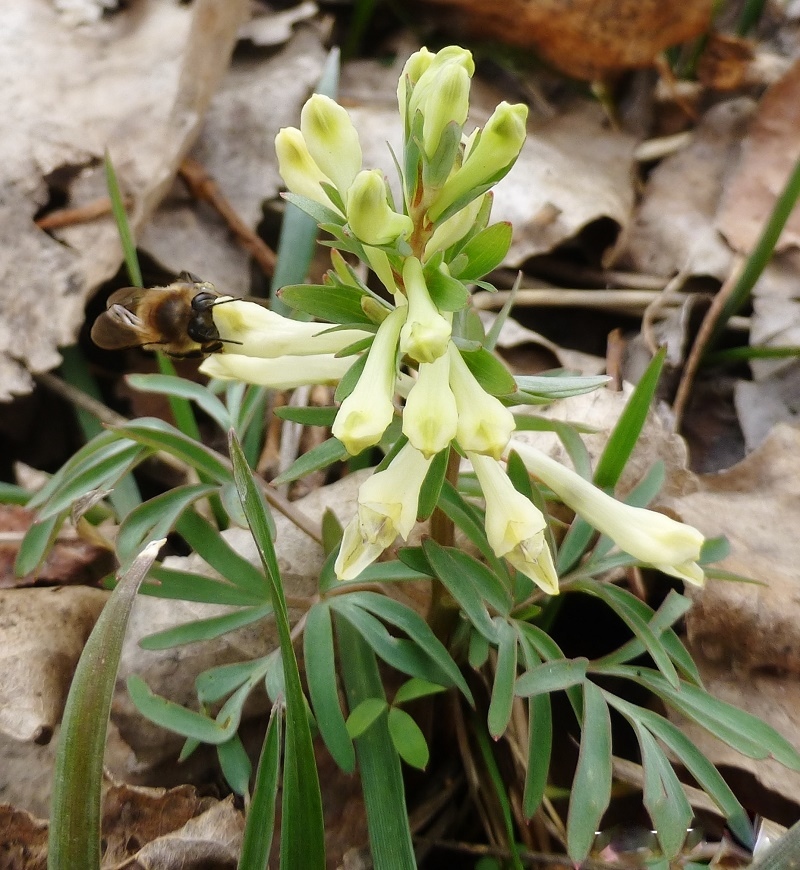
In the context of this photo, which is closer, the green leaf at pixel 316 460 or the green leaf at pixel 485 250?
the green leaf at pixel 485 250

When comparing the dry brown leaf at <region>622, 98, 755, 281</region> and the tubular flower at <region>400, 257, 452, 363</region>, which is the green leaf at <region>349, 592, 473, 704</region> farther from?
the dry brown leaf at <region>622, 98, 755, 281</region>

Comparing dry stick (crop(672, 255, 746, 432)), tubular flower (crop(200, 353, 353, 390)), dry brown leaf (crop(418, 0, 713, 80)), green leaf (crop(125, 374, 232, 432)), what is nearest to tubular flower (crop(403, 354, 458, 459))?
tubular flower (crop(200, 353, 353, 390))

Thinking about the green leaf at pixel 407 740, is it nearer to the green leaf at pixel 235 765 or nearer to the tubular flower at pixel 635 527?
the green leaf at pixel 235 765

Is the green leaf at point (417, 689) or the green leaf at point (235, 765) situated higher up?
the green leaf at point (417, 689)

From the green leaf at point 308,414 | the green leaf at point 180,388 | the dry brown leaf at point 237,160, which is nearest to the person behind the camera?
the green leaf at point 308,414

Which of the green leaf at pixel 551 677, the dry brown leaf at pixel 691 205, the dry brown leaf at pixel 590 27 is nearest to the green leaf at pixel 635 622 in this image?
the green leaf at pixel 551 677

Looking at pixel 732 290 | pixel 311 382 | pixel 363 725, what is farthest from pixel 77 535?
pixel 732 290
